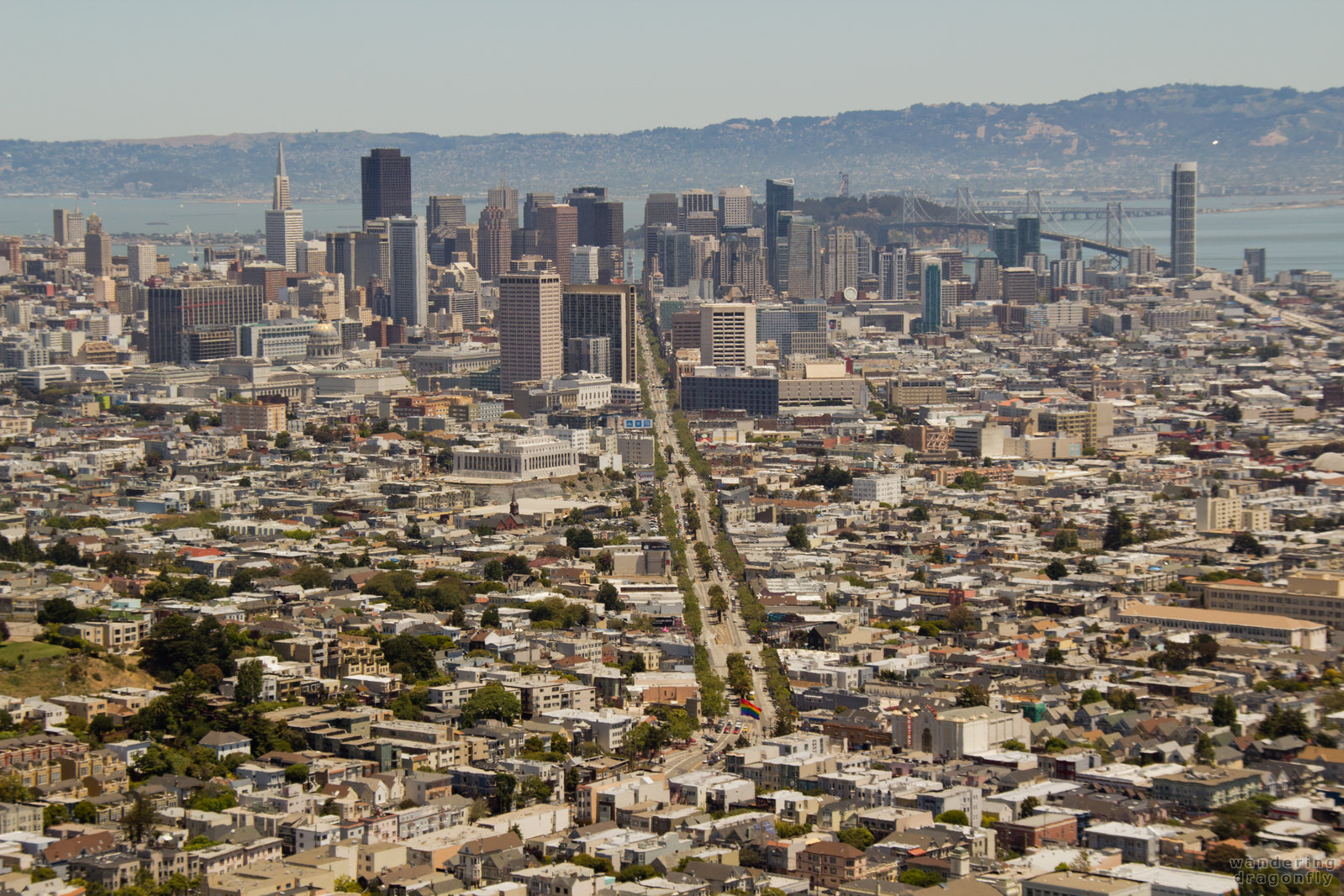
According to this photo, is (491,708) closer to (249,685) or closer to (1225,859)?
(249,685)

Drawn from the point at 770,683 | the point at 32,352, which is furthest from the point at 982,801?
the point at 32,352

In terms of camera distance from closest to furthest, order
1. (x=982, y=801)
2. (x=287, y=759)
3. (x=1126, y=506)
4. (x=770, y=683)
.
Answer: (x=982, y=801) < (x=287, y=759) < (x=770, y=683) < (x=1126, y=506)

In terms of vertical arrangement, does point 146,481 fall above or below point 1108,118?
below

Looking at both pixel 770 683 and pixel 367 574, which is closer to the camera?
pixel 770 683

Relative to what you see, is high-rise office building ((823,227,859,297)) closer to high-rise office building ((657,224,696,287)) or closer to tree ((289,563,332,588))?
high-rise office building ((657,224,696,287))

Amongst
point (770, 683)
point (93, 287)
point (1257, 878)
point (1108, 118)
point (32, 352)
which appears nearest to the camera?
point (1257, 878)

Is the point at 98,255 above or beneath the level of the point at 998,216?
beneath

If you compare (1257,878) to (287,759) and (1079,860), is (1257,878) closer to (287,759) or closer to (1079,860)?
(1079,860)

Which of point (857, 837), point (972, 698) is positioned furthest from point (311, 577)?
point (857, 837)
